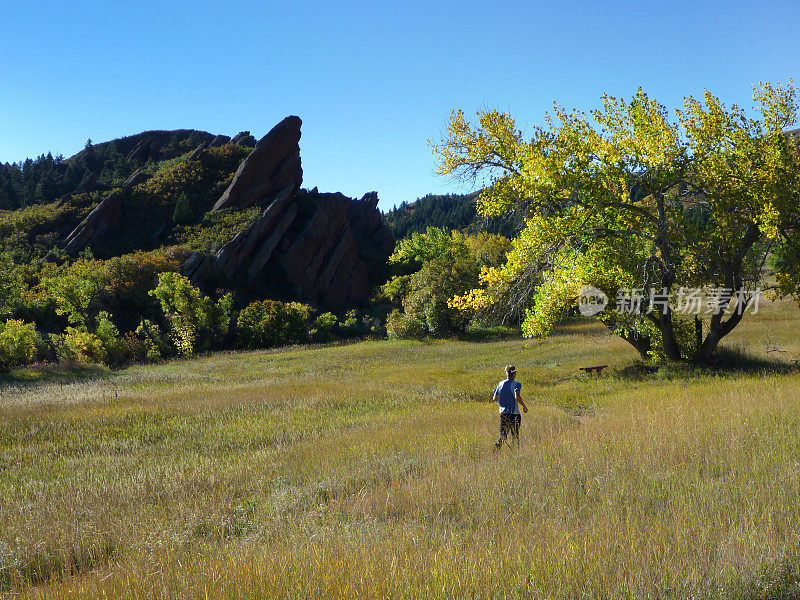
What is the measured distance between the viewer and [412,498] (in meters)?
5.86

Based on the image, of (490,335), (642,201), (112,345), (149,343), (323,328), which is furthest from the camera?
(323,328)

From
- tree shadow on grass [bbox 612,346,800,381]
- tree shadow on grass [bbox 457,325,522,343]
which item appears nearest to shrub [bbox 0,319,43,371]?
tree shadow on grass [bbox 457,325,522,343]

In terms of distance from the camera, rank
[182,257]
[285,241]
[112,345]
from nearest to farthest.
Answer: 1. [112,345]
2. [182,257]
3. [285,241]

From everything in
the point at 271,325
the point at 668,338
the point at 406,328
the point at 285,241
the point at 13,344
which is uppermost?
the point at 285,241

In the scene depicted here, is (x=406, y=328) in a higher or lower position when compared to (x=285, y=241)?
lower

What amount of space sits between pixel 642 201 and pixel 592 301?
3.65 metres

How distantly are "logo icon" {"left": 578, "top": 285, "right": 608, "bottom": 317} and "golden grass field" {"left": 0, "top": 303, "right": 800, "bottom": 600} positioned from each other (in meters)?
3.02

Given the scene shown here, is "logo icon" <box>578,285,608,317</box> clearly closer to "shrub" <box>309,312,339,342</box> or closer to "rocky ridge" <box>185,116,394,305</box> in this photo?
"shrub" <box>309,312,339,342</box>

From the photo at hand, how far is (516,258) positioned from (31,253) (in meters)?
65.1

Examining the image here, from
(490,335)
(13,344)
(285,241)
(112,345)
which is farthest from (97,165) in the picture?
(490,335)

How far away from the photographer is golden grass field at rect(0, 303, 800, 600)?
3.60 metres

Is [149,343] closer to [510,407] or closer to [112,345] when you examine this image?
[112,345]

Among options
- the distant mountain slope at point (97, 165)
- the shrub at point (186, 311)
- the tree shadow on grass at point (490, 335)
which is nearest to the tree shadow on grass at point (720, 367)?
the tree shadow on grass at point (490, 335)

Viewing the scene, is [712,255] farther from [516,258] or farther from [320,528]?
[320,528]
